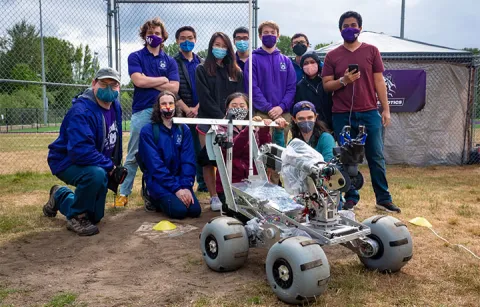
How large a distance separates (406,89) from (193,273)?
777 cm

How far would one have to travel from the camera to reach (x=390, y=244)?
9.94 ft

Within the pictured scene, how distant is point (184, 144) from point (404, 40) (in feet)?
25.4

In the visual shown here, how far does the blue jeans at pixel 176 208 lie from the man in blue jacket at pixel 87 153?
67 cm

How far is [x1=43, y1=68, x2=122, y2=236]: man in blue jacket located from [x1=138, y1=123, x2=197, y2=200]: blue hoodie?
0.43 metres

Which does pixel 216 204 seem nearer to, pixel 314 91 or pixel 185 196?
pixel 185 196

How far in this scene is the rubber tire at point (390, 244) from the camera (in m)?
3.03

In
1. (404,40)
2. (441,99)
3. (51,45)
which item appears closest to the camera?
(441,99)

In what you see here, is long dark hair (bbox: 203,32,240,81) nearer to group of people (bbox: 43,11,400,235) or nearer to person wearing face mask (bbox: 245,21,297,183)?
group of people (bbox: 43,11,400,235)

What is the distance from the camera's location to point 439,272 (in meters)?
3.24

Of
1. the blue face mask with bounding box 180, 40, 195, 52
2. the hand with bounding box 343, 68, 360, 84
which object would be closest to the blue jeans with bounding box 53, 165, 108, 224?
the blue face mask with bounding box 180, 40, 195, 52

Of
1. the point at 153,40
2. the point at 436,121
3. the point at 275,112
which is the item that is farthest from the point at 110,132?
the point at 436,121

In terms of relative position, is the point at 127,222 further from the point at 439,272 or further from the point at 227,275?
the point at 439,272

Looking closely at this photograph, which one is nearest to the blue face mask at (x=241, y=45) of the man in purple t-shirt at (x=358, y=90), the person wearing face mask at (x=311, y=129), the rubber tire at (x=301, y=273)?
the man in purple t-shirt at (x=358, y=90)

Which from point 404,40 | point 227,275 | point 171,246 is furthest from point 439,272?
point 404,40
